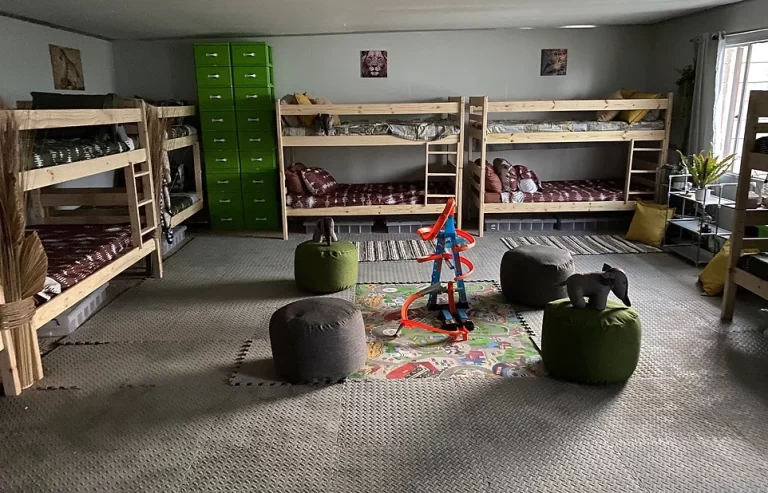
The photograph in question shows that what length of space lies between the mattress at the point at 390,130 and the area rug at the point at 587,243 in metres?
1.40

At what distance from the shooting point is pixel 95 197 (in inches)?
185

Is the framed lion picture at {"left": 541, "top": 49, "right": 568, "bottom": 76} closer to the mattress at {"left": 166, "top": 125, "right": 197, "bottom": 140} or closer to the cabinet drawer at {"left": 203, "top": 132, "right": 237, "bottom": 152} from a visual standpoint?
the cabinet drawer at {"left": 203, "top": 132, "right": 237, "bottom": 152}

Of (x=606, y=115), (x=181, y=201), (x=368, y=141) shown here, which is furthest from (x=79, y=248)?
(x=606, y=115)

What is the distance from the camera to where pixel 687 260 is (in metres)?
5.19

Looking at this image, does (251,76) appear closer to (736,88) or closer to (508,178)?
(508,178)

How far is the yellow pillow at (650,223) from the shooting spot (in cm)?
570

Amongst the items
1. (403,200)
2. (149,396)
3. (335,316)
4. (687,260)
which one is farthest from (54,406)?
(687,260)

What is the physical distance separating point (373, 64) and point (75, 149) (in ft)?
13.4

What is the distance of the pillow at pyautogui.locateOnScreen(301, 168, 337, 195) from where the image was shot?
249 inches

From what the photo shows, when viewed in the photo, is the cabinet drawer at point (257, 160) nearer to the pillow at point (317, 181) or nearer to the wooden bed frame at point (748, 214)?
the pillow at point (317, 181)

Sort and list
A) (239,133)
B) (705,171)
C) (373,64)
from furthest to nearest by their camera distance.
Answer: (373,64) → (239,133) → (705,171)

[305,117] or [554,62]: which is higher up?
[554,62]

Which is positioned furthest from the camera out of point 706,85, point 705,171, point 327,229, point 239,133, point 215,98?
point 239,133

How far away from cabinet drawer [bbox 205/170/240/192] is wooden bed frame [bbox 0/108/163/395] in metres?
1.42
